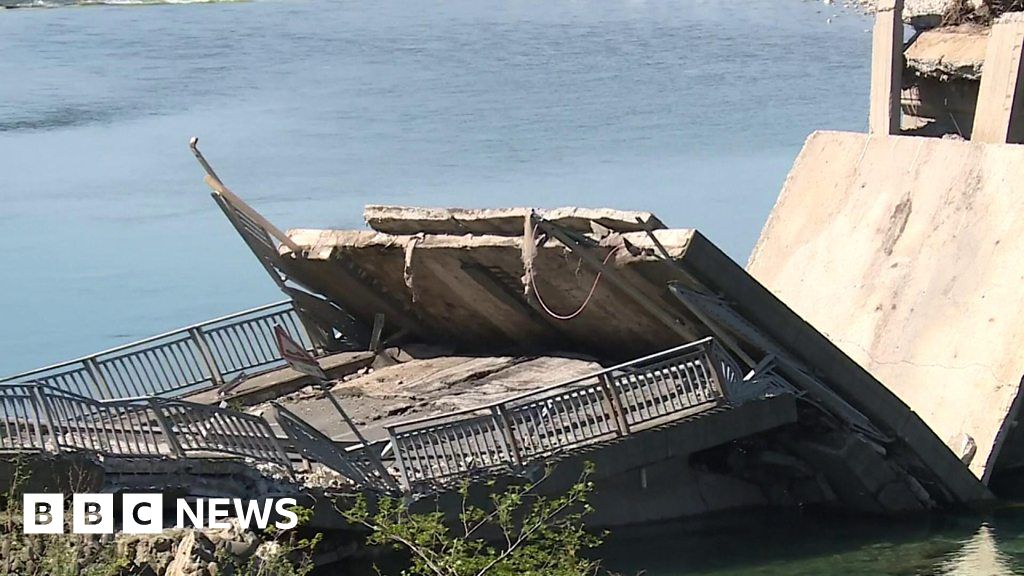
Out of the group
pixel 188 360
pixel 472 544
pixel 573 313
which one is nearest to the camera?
pixel 472 544

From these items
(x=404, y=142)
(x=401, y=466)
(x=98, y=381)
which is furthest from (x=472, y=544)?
→ (x=404, y=142)

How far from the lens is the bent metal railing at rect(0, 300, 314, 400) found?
17844 mm

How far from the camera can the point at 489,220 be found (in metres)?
16.7

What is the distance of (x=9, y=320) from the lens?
98.7 feet

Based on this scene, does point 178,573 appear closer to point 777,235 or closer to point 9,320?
point 777,235

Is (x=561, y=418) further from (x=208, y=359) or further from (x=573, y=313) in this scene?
(x=208, y=359)

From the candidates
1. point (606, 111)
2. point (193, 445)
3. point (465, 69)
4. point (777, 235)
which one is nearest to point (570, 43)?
point (465, 69)

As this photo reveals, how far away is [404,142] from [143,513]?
29.8 m

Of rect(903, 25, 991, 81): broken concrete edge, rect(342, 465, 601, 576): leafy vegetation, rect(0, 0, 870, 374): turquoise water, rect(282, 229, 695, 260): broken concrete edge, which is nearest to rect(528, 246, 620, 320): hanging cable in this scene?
rect(282, 229, 695, 260): broken concrete edge

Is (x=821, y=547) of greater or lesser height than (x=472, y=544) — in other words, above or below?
below

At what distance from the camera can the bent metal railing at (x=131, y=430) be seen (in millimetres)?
13133

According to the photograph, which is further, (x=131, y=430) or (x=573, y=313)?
(x=573, y=313)

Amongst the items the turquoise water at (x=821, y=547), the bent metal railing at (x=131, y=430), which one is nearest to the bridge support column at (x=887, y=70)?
the turquoise water at (x=821, y=547)

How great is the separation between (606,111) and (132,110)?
12.3 meters
